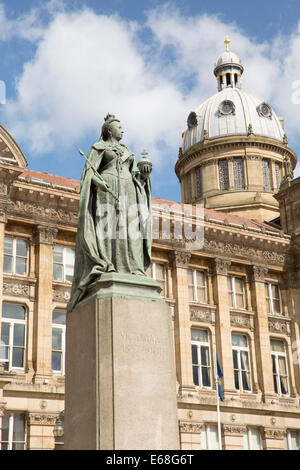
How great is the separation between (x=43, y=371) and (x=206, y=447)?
9.59m

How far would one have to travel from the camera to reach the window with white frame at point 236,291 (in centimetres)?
3756

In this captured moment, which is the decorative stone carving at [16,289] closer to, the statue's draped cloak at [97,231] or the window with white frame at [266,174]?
the statue's draped cloak at [97,231]

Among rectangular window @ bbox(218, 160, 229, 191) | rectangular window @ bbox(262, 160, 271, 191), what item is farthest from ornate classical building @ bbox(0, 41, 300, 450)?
rectangular window @ bbox(218, 160, 229, 191)

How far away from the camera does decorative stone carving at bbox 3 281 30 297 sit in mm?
30097

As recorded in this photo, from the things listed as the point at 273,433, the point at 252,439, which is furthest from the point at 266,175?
the point at 252,439

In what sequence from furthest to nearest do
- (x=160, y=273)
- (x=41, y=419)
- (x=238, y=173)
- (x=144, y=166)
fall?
1. (x=238, y=173)
2. (x=160, y=273)
3. (x=41, y=419)
4. (x=144, y=166)

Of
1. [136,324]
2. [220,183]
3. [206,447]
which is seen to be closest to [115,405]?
[136,324]

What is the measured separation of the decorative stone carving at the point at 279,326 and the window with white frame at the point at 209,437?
Answer: 7223mm

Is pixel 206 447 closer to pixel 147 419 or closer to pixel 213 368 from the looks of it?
pixel 213 368

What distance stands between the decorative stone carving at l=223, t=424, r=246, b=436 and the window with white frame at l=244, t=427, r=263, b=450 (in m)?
0.54

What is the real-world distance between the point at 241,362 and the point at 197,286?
475 centimetres

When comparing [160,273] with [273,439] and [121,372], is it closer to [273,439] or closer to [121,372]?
[273,439]

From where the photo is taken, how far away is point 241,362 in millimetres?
36375

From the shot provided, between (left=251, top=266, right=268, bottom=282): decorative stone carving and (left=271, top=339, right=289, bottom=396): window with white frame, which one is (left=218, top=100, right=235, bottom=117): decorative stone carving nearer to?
(left=251, top=266, right=268, bottom=282): decorative stone carving
